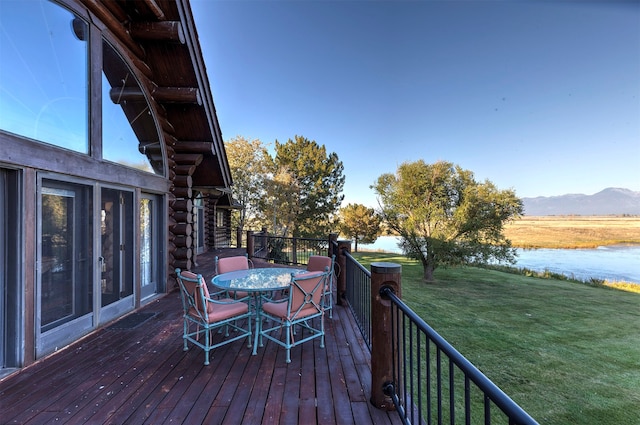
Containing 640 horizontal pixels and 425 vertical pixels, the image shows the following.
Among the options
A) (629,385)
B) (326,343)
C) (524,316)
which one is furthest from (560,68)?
(326,343)

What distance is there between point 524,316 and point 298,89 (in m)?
14.2

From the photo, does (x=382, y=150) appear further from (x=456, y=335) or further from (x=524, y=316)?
(x=456, y=335)

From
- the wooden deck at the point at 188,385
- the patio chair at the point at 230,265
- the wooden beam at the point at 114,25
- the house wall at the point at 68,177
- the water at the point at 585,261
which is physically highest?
the wooden beam at the point at 114,25

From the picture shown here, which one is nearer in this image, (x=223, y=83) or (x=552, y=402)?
(x=552, y=402)

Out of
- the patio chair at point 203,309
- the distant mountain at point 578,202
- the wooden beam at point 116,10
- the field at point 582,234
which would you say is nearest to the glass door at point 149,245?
the patio chair at point 203,309

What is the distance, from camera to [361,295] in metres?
3.40

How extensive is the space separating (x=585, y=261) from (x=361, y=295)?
1102 inches

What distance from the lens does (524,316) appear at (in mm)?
8352

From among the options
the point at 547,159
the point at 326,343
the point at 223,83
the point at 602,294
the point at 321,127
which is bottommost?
the point at 602,294

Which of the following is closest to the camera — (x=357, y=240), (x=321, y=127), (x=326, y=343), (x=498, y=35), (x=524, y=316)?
(x=326, y=343)

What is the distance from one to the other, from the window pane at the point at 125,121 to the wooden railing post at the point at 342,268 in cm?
349

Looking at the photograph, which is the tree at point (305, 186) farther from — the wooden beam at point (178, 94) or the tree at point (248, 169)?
the wooden beam at point (178, 94)

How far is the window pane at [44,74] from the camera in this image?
2.48 meters

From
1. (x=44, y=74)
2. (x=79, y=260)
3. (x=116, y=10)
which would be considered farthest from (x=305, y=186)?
(x=44, y=74)
